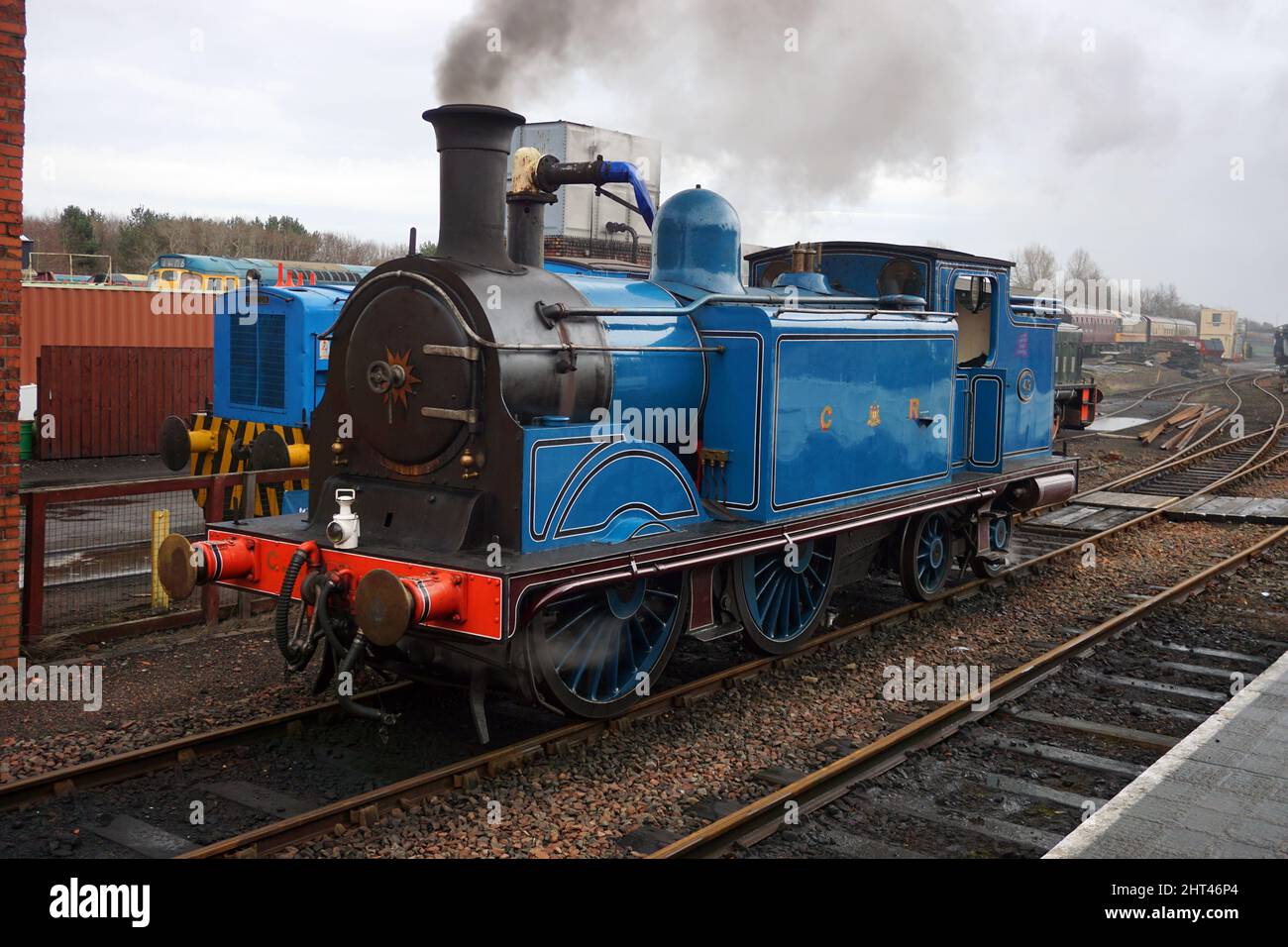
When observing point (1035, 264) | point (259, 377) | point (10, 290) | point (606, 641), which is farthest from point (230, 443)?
point (1035, 264)

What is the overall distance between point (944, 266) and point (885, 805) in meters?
5.27

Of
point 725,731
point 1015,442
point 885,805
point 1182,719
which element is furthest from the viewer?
point 1015,442

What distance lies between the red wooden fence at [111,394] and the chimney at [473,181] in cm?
1376

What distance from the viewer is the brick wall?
6.74 metres

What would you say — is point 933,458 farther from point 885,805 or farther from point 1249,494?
point 1249,494

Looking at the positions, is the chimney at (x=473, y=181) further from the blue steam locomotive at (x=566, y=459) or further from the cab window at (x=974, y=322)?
the cab window at (x=974, y=322)

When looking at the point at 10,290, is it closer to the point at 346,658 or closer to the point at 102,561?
the point at 346,658

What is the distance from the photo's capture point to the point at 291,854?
4660 mm

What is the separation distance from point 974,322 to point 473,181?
6.01 m

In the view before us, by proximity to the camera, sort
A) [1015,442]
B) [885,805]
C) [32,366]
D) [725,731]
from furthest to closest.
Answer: [32,366], [1015,442], [725,731], [885,805]

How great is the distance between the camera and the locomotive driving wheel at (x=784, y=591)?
7203 millimetres

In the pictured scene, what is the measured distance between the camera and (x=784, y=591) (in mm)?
7754

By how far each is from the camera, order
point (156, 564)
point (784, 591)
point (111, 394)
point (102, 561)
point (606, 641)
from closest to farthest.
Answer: point (606, 641), point (784, 591), point (156, 564), point (102, 561), point (111, 394)

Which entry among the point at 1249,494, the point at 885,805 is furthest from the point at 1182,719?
the point at 1249,494
